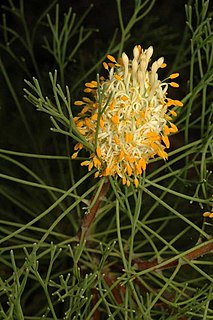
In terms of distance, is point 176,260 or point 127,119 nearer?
point 127,119

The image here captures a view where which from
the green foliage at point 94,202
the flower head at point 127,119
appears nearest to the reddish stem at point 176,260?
the green foliage at point 94,202

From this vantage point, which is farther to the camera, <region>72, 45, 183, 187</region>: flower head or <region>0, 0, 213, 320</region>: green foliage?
<region>0, 0, 213, 320</region>: green foliage

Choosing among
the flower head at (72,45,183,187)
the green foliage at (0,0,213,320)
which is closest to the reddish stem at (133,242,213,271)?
the green foliage at (0,0,213,320)

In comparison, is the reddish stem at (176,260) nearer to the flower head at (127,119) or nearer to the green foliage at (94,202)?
the green foliage at (94,202)

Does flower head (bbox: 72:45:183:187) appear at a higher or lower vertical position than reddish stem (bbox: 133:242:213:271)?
higher

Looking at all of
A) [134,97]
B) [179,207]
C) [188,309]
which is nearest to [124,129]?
[134,97]

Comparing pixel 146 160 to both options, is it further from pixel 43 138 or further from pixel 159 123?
pixel 43 138

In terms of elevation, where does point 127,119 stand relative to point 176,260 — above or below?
above

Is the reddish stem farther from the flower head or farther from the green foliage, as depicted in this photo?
the flower head
